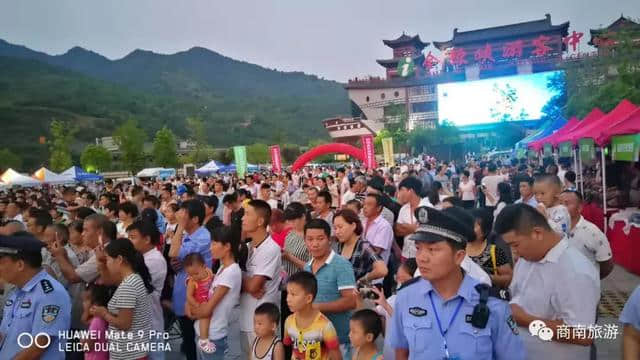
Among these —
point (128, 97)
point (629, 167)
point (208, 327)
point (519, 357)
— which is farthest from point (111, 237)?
point (128, 97)

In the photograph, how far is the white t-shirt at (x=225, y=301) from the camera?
3.47 m

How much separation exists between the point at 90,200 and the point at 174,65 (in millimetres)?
177471

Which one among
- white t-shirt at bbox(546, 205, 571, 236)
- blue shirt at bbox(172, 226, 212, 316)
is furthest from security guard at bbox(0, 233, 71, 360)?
white t-shirt at bbox(546, 205, 571, 236)

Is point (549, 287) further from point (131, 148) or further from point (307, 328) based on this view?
point (131, 148)

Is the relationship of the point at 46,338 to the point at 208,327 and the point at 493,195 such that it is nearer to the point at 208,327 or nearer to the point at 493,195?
the point at 208,327

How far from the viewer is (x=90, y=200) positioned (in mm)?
9445

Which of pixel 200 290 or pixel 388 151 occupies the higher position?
pixel 388 151

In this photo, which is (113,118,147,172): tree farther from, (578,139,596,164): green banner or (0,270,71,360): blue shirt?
(0,270,71,360): blue shirt

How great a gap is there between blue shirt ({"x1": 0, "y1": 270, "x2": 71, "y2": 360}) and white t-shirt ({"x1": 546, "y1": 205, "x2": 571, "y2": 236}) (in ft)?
12.5

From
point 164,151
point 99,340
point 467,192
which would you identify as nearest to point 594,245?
point 99,340

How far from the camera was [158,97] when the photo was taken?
381 ft

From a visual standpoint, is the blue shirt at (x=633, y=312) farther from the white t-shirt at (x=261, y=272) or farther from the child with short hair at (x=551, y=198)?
the child with short hair at (x=551, y=198)

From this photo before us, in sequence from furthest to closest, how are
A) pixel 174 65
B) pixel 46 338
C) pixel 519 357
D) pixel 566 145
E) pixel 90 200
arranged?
pixel 174 65 < pixel 566 145 < pixel 90 200 < pixel 46 338 < pixel 519 357

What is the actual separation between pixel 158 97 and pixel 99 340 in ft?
395
